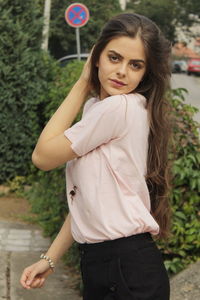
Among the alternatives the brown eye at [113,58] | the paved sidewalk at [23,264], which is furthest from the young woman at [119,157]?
the paved sidewalk at [23,264]

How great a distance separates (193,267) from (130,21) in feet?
7.07

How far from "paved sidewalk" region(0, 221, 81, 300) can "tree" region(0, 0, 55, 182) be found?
1.44 m

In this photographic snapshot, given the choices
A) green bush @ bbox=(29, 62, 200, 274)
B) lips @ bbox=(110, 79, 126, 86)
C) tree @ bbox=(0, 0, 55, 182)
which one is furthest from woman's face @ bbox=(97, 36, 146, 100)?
tree @ bbox=(0, 0, 55, 182)

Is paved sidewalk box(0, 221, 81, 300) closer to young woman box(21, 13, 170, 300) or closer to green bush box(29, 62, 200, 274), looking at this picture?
green bush box(29, 62, 200, 274)

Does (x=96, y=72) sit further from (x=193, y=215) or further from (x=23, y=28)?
(x=23, y=28)

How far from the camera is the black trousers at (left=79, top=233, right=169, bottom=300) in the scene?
1719 mm

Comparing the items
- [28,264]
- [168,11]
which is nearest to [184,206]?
[28,264]

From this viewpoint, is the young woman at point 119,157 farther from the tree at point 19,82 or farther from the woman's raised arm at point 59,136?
the tree at point 19,82

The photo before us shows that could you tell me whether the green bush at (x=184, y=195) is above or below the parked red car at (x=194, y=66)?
above

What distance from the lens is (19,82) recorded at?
6.95 metres

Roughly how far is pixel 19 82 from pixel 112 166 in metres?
5.42

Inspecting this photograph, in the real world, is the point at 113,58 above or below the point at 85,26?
above

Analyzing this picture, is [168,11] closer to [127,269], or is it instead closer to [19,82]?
[19,82]

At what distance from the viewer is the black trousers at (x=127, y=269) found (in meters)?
1.72
